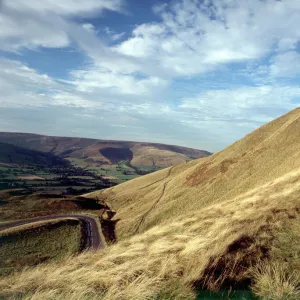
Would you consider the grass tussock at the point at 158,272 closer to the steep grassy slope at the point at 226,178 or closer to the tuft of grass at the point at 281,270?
the tuft of grass at the point at 281,270

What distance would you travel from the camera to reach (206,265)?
7809 mm

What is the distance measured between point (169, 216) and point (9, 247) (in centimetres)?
2646

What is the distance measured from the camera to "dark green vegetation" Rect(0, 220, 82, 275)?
40394mm

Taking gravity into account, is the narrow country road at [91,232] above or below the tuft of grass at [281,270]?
below

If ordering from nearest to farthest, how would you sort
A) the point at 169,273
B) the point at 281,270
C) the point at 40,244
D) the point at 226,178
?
the point at 281,270, the point at 169,273, the point at 40,244, the point at 226,178

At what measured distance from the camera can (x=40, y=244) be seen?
48.4 m

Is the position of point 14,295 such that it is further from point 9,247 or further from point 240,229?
point 9,247

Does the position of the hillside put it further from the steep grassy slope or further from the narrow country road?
the narrow country road

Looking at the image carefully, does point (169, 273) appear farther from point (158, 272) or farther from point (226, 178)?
point (226, 178)

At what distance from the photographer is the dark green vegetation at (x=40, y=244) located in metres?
40.4

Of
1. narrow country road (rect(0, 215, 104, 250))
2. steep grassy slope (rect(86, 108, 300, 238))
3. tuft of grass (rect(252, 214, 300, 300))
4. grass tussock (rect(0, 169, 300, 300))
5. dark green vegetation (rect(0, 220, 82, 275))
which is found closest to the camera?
tuft of grass (rect(252, 214, 300, 300))

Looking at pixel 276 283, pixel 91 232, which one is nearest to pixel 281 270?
pixel 276 283

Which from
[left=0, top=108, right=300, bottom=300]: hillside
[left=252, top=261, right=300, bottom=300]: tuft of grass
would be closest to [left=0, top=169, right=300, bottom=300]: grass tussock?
[left=0, top=108, right=300, bottom=300]: hillside

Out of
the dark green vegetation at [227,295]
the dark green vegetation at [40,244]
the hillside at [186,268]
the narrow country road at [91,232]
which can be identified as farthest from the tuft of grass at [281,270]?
the narrow country road at [91,232]
